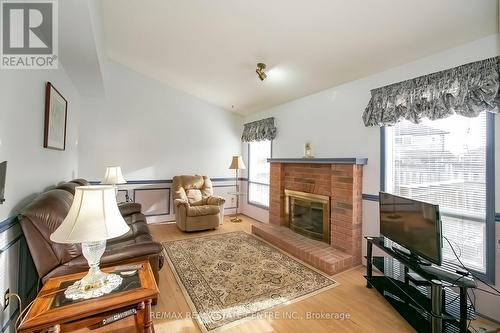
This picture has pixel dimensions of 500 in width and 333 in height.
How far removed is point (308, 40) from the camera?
2.53 metres

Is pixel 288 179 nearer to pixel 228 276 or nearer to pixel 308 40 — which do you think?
pixel 228 276

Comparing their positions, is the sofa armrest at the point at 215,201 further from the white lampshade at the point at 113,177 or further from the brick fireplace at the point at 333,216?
the white lampshade at the point at 113,177

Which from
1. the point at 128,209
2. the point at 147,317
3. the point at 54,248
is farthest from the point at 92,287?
the point at 128,209

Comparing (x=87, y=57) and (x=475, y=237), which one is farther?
(x=87, y=57)

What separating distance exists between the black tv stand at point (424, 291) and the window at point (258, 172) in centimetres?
275

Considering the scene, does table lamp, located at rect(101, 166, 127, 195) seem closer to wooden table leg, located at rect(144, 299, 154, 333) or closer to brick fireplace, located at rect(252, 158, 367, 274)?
brick fireplace, located at rect(252, 158, 367, 274)

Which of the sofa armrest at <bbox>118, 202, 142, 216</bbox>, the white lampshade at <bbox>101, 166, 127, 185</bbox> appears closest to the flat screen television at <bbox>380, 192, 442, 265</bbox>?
the sofa armrest at <bbox>118, 202, 142, 216</bbox>

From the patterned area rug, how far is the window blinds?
4.28 feet

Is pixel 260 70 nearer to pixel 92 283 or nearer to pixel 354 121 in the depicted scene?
pixel 354 121

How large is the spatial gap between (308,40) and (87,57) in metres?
2.41

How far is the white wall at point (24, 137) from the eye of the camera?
1553 millimetres

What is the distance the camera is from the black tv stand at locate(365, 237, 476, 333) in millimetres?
1673

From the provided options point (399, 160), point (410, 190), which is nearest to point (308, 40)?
point (399, 160)

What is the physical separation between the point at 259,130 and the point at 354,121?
85.8 inches
